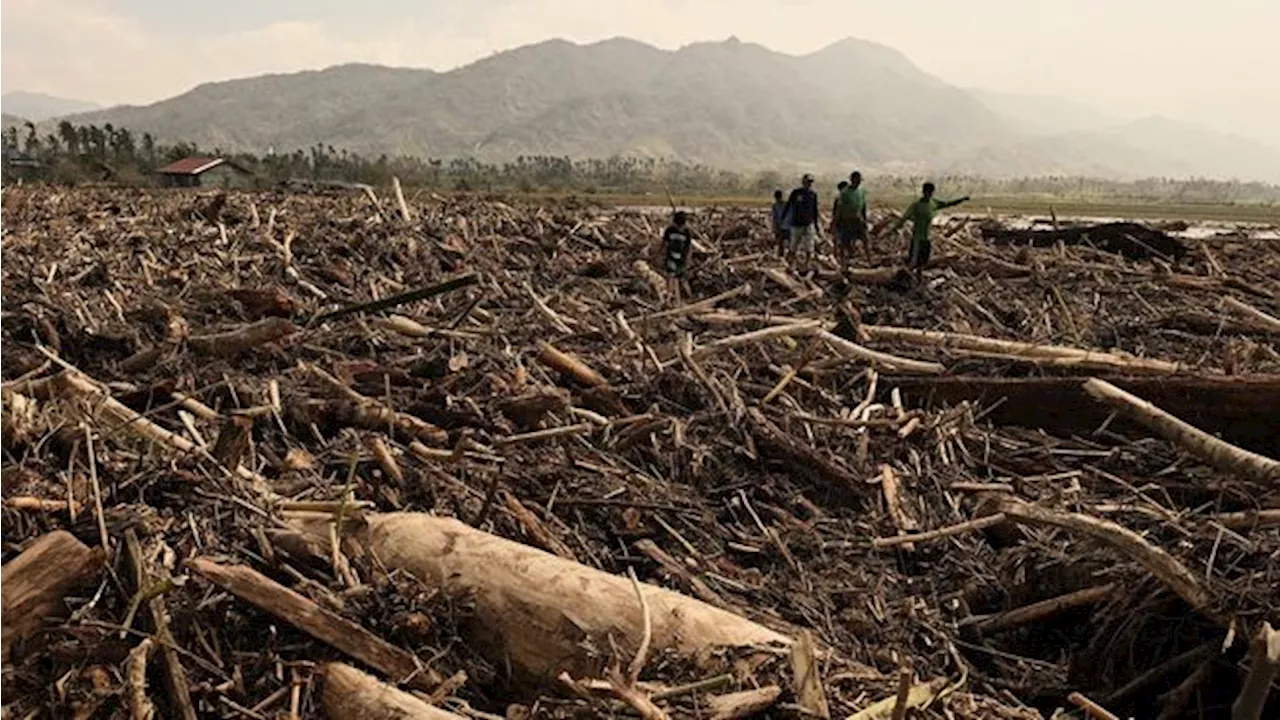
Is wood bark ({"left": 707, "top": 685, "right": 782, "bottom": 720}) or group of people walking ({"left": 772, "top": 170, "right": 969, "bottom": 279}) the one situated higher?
group of people walking ({"left": 772, "top": 170, "right": 969, "bottom": 279})

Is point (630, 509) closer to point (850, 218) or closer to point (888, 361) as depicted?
point (888, 361)

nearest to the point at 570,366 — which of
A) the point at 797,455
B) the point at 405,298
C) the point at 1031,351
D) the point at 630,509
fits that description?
the point at 405,298

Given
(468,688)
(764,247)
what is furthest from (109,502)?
(764,247)

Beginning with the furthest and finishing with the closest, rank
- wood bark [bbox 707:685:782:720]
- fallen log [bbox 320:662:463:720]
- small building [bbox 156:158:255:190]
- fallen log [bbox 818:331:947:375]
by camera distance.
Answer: small building [bbox 156:158:255:190]
fallen log [bbox 818:331:947:375]
fallen log [bbox 320:662:463:720]
wood bark [bbox 707:685:782:720]

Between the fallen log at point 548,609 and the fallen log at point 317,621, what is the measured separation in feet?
1.00

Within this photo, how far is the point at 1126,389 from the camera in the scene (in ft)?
20.9

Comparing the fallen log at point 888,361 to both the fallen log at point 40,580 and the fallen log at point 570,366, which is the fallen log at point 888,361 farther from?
the fallen log at point 40,580

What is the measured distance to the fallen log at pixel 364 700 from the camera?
347cm

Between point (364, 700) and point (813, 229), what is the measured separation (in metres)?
10.5

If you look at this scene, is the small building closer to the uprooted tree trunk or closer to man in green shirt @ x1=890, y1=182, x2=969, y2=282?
man in green shirt @ x1=890, y1=182, x2=969, y2=282

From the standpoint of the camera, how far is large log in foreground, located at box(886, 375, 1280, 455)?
5.92 meters

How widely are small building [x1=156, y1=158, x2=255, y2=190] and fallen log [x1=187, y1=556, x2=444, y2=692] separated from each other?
151ft

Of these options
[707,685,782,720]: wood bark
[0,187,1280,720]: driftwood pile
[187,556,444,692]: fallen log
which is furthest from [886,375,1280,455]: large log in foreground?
[187,556,444,692]: fallen log

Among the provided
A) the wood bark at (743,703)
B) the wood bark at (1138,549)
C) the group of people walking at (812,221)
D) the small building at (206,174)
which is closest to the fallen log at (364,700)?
the wood bark at (743,703)
